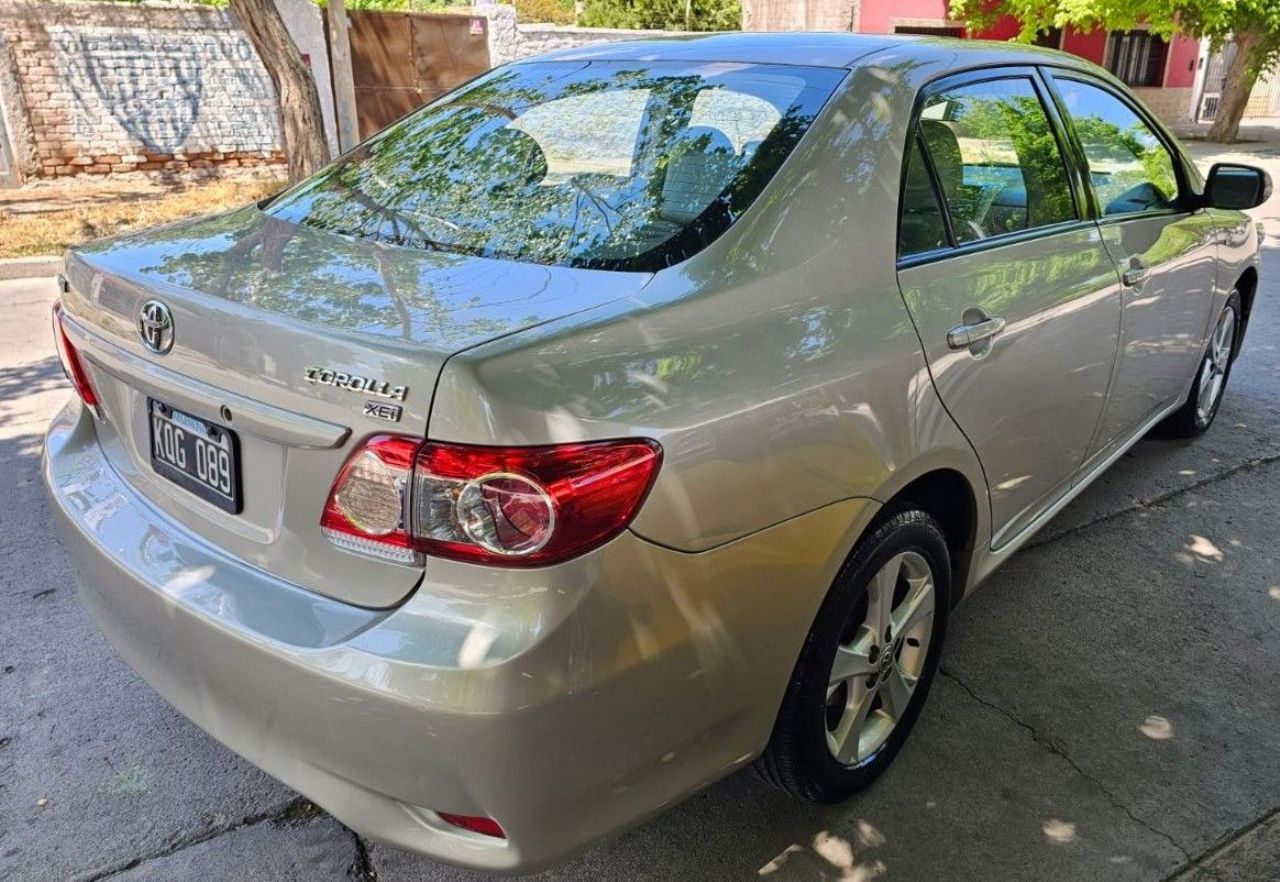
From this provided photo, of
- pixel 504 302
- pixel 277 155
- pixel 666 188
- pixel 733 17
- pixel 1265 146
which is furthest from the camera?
pixel 733 17

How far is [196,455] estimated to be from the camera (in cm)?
189

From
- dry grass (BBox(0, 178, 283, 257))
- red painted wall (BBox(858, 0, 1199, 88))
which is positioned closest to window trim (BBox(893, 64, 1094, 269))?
dry grass (BBox(0, 178, 283, 257))

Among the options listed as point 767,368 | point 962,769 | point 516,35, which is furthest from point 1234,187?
point 516,35

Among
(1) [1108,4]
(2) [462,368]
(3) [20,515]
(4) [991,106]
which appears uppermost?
(1) [1108,4]

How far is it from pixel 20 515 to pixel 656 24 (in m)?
36.3

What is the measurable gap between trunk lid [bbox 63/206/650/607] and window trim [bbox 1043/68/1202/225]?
6.18ft

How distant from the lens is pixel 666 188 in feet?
7.20

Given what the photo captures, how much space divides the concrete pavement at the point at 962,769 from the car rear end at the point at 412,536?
1.65 ft

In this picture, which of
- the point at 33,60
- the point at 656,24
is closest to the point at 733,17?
the point at 656,24

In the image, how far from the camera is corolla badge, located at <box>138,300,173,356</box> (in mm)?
1862

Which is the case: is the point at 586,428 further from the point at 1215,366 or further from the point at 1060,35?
the point at 1060,35

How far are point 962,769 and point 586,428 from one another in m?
1.59

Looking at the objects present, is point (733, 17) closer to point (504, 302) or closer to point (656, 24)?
point (656, 24)

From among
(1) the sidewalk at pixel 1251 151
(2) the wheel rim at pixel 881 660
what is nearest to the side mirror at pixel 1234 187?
(2) the wheel rim at pixel 881 660
